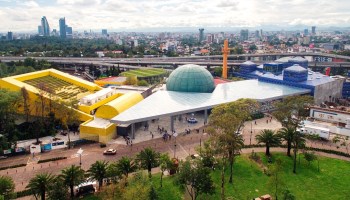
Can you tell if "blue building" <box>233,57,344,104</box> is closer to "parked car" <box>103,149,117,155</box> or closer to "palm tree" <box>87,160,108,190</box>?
"parked car" <box>103,149,117,155</box>

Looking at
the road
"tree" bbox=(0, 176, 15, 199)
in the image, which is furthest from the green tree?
the road

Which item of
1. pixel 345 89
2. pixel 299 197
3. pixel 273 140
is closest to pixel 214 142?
pixel 299 197

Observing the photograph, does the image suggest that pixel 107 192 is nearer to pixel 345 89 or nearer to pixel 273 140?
pixel 273 140

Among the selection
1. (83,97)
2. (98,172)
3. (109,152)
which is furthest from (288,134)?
(83,97)

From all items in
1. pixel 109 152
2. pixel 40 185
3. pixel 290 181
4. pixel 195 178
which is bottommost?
pixel 290 181

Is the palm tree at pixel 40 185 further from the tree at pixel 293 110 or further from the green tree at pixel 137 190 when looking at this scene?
the tree at pixel 293 110

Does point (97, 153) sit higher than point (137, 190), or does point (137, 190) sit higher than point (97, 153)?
point (137, 190)

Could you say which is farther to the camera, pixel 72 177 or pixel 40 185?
pixel 72 177

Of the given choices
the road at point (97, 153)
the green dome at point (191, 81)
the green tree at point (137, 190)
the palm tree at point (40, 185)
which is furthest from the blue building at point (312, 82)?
the palm tree at point (40, 185)

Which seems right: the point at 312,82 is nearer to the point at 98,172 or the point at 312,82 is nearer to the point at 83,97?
the point at 83,97
